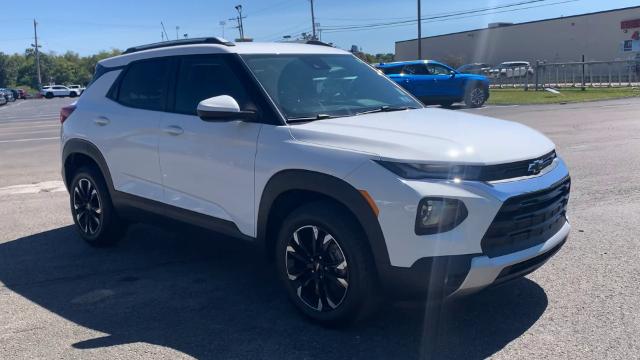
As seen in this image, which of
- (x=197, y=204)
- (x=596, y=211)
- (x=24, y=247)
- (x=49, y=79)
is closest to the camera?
A: (x=197, y=204)

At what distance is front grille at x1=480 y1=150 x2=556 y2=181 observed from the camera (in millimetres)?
3705

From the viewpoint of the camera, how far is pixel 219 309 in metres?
4.63

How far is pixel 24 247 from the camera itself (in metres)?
6.43

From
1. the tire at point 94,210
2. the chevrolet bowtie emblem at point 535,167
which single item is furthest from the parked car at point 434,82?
the chevrolet bowtie emblem at point 535,167

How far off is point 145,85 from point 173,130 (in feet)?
2.64

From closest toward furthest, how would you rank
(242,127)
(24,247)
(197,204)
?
(242,127)
(197,204)
(24,247)

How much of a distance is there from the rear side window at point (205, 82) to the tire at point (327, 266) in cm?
106

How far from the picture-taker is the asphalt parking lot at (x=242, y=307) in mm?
3938

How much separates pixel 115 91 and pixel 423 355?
152 inches

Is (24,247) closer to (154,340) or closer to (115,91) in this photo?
(115,91)

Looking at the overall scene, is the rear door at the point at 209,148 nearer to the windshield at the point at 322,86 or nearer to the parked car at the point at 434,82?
the windshield at the point at 322,86

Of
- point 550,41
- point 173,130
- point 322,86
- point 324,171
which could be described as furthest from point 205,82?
point 550,41

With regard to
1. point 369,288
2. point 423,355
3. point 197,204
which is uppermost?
point 197,204

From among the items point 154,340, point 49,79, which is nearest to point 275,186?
point 154,340
